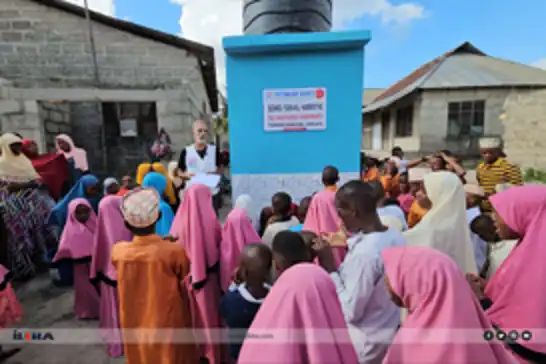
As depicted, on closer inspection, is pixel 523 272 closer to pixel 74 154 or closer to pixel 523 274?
pixel 523 274

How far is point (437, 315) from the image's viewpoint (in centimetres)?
109

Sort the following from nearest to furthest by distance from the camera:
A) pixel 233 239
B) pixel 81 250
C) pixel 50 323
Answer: pixel 233 239
pixel 81 250
pixel 50 323

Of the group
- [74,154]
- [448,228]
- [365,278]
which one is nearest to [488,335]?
[365,278]

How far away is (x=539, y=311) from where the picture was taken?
1.43 m

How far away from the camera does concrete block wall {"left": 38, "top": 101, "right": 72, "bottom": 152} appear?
268 inches

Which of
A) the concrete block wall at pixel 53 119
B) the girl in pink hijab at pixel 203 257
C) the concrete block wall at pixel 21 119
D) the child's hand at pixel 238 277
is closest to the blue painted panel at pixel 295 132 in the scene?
the girl in pink hijab at pixel 203 257

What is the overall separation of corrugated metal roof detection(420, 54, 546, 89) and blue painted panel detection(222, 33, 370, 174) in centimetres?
1019

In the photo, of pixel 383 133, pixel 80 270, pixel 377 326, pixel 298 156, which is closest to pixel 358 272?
pixel 377 326

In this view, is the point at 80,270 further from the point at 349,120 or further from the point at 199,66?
the point at 199,66

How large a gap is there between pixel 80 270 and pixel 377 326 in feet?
10.1

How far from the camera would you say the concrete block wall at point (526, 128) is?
12227mm

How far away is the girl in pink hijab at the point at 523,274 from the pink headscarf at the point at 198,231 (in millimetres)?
1702

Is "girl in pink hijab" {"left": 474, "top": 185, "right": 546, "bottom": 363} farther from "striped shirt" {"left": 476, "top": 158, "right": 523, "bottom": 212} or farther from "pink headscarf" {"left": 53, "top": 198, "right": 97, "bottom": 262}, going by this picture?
"pink headscarf" {"left": 53, "top": 198, "right": 97, "bottom": 262}

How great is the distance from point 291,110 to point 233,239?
5.85 feet
